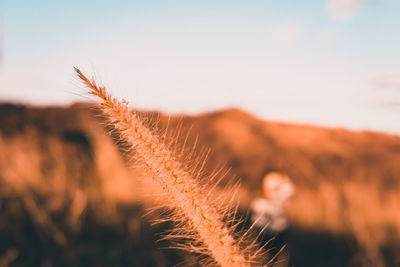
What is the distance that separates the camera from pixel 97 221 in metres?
2.88

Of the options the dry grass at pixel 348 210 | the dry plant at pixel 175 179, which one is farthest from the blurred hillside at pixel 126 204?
the dry plant at pixel 175 179

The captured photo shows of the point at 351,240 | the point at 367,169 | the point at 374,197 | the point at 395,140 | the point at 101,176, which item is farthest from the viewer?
the point at 395,140

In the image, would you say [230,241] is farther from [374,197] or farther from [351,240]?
[374,197]

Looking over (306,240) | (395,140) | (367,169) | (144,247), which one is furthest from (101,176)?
(395,140)

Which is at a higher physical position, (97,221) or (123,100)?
(123,100)

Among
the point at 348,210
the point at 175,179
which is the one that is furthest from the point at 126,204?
the point at 175,179

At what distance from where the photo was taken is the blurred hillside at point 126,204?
2.29 meters

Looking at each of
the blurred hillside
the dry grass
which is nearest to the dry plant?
the blurred hillside

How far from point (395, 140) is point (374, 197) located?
2358mm

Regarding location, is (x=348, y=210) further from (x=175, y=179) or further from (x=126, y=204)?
(x=175, y=179)

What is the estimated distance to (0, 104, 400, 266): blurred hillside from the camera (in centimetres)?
229

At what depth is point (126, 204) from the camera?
3.36 meters

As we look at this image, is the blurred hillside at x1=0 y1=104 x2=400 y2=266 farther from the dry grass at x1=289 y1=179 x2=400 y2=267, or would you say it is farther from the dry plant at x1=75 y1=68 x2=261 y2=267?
the dry plant at x1=75 y1=68 x2=261 y2=267

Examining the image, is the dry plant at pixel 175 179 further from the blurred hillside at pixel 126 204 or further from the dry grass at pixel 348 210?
the dry grass at pixel 348 210
